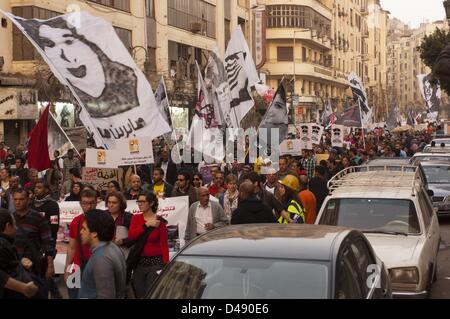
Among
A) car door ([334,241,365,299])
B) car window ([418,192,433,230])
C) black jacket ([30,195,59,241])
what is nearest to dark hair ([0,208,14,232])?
black jacket ([30,195,59,241])

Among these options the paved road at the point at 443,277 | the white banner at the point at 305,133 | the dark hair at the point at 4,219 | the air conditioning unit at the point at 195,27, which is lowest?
the paved road at the point at 443,277

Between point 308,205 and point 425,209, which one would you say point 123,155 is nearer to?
point 308,205

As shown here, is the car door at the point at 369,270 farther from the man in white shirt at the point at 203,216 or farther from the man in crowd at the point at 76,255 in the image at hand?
the man in white shirt at the point at 203,216

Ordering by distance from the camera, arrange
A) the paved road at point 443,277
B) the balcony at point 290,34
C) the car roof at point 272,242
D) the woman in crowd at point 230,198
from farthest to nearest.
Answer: the balcony at point 290,34 < the woman in crowd at point 230,198 < the paved road at point 443,277 < the car roof at point 272,242

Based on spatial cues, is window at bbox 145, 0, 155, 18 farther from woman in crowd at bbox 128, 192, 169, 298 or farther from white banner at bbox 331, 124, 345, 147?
woman in crowd at bbox 128, 192, 169, 298

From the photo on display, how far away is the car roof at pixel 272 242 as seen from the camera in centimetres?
568

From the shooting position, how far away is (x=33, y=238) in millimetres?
8133

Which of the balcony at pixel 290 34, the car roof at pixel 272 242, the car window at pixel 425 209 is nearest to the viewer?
the car roof at pixel 272 242

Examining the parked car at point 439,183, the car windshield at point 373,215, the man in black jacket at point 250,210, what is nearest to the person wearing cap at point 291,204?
the car windshield at point 373,215

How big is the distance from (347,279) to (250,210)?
3936mm

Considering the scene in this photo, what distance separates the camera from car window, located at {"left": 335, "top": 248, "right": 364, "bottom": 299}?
5.48 m

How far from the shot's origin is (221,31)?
52250 mm

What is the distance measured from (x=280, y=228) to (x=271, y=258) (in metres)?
0.82
